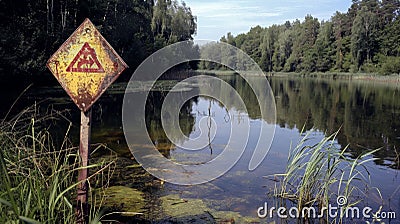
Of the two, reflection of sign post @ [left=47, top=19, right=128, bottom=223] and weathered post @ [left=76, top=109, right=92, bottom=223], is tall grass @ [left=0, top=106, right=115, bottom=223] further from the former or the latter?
reflection of sign post @ [left=47, top=19, right=128, bottom=223]

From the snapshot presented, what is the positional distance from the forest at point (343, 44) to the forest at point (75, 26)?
7.81 m

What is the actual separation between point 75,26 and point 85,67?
21008 mm

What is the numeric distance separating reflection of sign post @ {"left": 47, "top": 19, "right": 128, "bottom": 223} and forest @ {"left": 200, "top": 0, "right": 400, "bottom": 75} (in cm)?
3630

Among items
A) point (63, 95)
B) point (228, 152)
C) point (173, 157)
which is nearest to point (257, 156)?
point (228, 152)

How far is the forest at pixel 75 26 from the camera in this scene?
582 inches

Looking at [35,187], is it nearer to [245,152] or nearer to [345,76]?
[245,152]

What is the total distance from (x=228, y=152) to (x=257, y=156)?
0.66 meters

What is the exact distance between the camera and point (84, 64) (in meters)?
2.19

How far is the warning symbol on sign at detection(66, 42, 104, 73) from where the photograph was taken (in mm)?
2178

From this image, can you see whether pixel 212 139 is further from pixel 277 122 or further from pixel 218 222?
pixel 218 222
